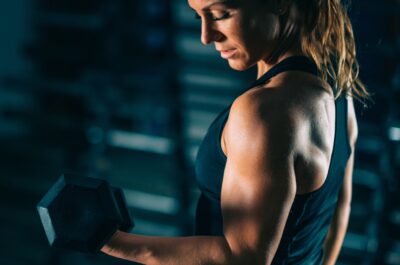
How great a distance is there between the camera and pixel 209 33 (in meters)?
0.92

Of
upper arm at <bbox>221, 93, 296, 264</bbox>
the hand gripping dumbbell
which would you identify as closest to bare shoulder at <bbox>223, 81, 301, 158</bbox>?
upper arm at <bbox>221, 93, 296, 264</bbox>

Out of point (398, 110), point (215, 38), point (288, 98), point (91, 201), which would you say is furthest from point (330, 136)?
point (398, 110)

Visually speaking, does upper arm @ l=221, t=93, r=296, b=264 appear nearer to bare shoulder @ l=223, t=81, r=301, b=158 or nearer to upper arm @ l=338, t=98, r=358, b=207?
bare shoulder @ l=223, t=81, r=301, b=158

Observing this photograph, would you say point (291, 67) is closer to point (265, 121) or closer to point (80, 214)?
point (265, 121)

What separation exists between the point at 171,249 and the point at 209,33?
15.6 inches

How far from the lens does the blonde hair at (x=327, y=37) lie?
94 cm

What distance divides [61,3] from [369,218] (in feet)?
13.5

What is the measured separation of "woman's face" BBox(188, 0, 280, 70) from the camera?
856 millimetres

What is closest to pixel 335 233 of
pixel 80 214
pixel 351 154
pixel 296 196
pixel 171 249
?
pixel 351 154

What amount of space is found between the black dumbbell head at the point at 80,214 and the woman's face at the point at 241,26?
341 mm

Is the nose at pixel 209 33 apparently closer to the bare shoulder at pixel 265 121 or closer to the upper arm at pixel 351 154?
the bare shoulder at pixel 265 121

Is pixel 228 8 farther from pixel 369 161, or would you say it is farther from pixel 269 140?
pixel 369 161

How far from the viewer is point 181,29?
9.10 ft

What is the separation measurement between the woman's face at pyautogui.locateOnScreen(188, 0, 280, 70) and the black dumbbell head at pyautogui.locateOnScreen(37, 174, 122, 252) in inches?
13.4
